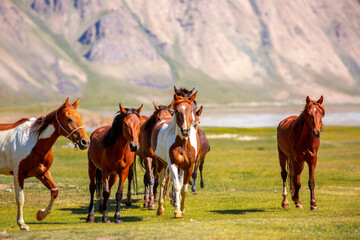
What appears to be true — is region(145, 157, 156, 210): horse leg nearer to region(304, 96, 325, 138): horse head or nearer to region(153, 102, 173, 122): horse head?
region(153, 102, 173, 122): horse head

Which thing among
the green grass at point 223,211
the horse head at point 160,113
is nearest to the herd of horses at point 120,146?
the horse head at point 160,113

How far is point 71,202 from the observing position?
805 inches

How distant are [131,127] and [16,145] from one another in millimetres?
2977

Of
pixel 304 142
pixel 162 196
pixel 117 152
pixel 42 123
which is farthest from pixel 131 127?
pixel 304 142

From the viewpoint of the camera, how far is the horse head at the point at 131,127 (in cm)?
1466

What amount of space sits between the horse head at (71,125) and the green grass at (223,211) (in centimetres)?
225

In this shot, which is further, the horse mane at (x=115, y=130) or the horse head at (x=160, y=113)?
the horse head at (x=160, y=113)

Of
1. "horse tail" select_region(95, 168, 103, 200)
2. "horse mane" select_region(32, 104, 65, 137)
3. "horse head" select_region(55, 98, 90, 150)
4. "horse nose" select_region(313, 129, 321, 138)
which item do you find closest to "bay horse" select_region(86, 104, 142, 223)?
"horse head" select_region(55, 98, 90, 150)

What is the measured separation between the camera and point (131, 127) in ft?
49.0

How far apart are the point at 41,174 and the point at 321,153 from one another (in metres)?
34.8

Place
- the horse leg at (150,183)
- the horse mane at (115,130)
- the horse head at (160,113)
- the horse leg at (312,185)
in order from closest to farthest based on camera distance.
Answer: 1. the horse mane at (115,130)
2. the horse leg at (312,185)
3. the horse leg at (150,183)
4. the horse head at (160,113)

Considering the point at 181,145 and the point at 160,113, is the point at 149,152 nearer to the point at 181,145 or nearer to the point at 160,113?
the point at 160,113

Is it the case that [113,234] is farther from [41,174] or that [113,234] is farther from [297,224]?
[297,224]

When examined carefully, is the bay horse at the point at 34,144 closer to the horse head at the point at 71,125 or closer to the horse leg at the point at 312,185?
the horse head at the point at 71,125
